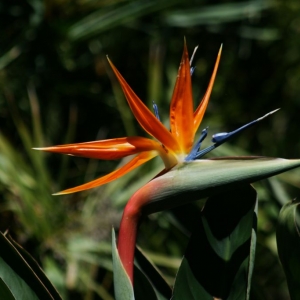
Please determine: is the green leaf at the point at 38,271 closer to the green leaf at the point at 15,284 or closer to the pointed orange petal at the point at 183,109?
the green leaf at the point at 15,284

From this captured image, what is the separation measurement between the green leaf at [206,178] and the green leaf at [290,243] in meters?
0.16

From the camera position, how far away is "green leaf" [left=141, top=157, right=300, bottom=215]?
713 millimetres

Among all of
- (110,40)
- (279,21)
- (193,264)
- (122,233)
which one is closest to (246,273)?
(193,264)

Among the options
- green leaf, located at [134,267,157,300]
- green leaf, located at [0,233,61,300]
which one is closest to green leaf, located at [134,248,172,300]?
green leaf, located at [134,267,157,300]

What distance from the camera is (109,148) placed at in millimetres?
766

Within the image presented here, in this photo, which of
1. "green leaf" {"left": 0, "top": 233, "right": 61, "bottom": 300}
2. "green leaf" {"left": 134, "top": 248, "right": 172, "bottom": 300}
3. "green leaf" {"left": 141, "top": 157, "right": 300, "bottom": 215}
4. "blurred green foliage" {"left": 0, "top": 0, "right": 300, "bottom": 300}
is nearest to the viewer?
"green leaf" {"left": 141, "top": 157, "right": 300, "bottom": 215}

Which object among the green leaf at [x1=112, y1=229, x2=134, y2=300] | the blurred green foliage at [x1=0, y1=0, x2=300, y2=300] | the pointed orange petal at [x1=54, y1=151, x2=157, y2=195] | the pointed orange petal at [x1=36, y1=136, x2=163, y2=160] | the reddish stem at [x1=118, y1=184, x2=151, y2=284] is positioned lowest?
the blurred green foliage at [x1=0, y1=0, x2=300, y2=300]

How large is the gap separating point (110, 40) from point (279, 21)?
0.66 metres

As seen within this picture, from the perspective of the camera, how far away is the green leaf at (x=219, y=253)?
2.85 ft

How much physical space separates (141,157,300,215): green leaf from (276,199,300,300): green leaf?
0.52ft

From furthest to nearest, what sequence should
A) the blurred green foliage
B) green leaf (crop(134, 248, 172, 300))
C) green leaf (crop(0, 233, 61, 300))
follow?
1. the blurred green foliage
2. green leaf (crop(134, 248, 172, 300))
3. green leaf (crop(0, 233, 61, 300))

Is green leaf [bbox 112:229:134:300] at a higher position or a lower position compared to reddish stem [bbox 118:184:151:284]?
lower

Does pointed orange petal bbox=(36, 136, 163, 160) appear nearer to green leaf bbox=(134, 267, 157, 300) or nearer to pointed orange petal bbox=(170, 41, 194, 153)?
pointed orange petal bbox=(170, 41, 194, 153)

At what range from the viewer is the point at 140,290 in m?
0.92
